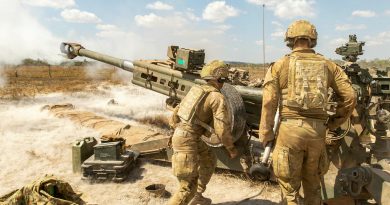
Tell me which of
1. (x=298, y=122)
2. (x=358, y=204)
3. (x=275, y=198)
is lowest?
(x=275, y=198)

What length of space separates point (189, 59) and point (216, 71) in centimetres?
274

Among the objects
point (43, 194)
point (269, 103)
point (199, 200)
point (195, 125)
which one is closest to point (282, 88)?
point (269, 103)

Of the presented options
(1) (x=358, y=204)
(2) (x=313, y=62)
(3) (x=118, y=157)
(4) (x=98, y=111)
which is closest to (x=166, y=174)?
(3) (x=118, y=157)

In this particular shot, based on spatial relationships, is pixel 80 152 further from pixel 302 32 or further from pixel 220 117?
pixel 302 32

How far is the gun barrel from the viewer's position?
29.8 ft

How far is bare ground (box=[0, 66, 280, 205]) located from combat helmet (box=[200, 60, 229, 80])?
86.3 inches

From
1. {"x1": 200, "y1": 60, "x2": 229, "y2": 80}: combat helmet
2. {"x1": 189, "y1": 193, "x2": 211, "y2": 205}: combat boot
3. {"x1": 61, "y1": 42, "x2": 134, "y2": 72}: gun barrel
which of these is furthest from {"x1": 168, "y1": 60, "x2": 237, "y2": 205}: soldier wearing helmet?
{"x1": 61, "y1": 42, "x2": 134, "y2": 72}: gun barrel

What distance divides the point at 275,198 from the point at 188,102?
7.88 feet

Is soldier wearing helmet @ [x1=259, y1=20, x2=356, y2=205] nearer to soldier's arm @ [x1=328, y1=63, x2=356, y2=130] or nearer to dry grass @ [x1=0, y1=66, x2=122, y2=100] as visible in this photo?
soldier's arm @ [x1=328, y1=63, x2=356, y2=130]

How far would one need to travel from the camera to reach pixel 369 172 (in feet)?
13.3

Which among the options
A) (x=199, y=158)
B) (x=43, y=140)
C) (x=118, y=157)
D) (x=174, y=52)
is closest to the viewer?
(x=199, y=158)

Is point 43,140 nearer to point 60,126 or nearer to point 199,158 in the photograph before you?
point 60,126

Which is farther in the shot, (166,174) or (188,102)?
(166,174)

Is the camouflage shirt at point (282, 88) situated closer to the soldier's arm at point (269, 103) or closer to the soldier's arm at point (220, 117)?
the soldier's arm at point (269, 103)
